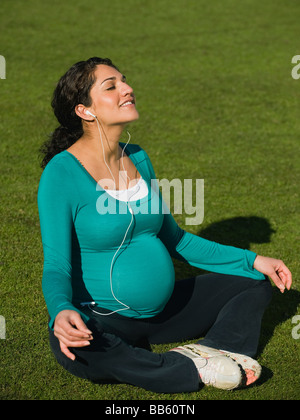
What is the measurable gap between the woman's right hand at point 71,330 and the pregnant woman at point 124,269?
0.09 m

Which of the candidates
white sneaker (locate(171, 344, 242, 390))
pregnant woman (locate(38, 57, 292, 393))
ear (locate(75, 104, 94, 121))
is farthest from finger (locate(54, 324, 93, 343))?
ear (locate(75, 104, 94, 121))

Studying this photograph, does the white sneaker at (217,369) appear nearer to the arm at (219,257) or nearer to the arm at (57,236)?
the arm at (219,257)

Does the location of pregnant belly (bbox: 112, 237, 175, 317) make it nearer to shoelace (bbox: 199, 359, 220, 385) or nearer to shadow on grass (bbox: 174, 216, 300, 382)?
shoelace (bbox: 199, 359, 220, 385)

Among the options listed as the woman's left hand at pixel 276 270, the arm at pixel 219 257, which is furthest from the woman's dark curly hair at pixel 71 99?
the woman's left hand at pixel 276 270

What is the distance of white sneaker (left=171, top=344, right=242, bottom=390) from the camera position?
378 centimetres

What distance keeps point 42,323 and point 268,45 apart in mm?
11093

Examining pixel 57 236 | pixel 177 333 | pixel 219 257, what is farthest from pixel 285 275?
pixel 57 236

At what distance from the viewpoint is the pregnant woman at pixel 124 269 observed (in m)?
3.65

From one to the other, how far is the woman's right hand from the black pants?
32 cm

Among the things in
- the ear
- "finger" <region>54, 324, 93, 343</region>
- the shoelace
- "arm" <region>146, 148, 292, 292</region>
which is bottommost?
the shoelace

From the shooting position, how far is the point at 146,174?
4.34m

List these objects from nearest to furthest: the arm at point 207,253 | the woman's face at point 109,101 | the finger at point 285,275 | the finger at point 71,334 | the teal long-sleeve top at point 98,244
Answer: the finger at point 71,334
the teal long-sleeve top at point 98,244
the woman's face at point 109,101
the finger at point 285,275
the arm at point 207,253

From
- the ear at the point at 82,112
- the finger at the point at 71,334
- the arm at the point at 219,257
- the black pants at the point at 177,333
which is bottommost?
the black pants at the point at 177,333
